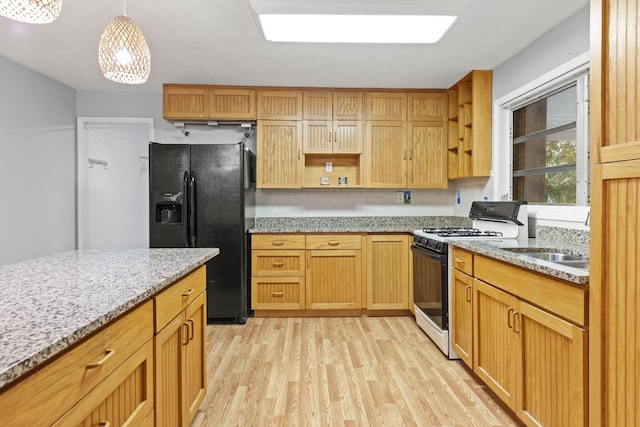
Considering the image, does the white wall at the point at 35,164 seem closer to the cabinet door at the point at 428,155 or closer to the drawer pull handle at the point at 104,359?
the drawer pull handle at the point at 104,359

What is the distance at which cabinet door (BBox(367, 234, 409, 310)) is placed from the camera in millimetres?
3643

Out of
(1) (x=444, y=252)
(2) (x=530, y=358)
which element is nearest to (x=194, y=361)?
(2) (x=530, y=358)

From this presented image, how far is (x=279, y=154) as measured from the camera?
381 centimetres

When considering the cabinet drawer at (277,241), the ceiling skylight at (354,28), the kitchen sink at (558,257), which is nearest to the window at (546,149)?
the kitchen sink at (558,257)

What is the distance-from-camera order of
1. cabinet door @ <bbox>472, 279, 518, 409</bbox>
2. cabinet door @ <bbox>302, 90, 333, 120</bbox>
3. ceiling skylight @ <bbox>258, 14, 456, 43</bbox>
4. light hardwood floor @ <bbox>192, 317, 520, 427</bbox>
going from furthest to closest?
Answer: cabinet door @ <bbox>302, 90, 333, 120</bbox>
ceiling skylight @ <bbox>258, 14, 456, 43</bbox>
light hardwood floor @ <bbox>192, 317, 520, 427</bbox>
cabinet door @ <bbox>472, 279, 518, 409</bbox>

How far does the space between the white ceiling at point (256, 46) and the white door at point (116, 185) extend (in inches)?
20.6

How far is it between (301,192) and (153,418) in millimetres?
3082

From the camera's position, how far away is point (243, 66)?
324cm

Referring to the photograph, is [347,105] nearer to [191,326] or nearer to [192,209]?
[192,209]

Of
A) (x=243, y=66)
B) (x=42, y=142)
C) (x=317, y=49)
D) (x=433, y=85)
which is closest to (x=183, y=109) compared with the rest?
(x=243, y=66)

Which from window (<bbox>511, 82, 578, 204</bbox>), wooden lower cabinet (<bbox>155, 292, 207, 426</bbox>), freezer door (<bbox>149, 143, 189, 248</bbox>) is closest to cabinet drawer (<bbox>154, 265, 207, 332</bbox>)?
wooden lower cabinet (<bbox>155, 292, 207, 426</bbox>)

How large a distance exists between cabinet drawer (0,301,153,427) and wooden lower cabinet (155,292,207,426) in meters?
0.25

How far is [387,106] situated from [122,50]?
282cm

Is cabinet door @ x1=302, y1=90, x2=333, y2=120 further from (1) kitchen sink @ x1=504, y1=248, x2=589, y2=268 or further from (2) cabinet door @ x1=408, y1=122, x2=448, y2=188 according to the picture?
(1) kitchen sink @ x1=504, y1=248, x2=589, y2=268
